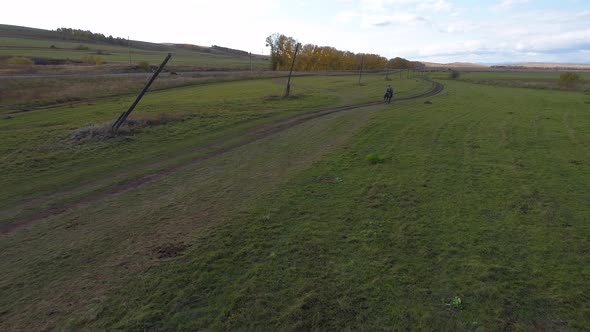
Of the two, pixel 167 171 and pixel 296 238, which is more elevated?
pixel 167 171

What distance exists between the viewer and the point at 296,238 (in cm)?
906

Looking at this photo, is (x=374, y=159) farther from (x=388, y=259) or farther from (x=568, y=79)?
(x=568, y=79)

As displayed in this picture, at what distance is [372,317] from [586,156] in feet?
61.2

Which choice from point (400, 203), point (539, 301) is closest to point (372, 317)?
point (539, 301)

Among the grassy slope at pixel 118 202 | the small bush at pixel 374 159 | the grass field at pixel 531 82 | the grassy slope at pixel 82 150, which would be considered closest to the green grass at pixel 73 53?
the grass field at pixel 531 82

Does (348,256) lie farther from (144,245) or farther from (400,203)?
(144,245)

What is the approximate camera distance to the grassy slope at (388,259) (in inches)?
251

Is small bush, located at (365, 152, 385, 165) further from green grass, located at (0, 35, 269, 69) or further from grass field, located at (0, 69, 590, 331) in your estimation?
green grass, located at (0, 35, 269, 69)

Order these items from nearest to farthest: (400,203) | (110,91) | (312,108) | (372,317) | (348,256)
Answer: (372,317) → (348,256) → (400,203) → (312,108) → (110,91)

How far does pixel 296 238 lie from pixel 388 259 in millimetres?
2445

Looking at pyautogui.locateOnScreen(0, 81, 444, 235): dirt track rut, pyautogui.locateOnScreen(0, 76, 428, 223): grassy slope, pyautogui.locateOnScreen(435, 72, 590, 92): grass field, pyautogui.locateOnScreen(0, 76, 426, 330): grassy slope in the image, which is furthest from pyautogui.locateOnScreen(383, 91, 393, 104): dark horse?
pyautogui.locateOnScreen(435, 72, 590, 92): grass field

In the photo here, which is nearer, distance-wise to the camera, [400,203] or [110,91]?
[400,203]

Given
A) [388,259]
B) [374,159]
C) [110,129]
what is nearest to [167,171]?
[110,129]

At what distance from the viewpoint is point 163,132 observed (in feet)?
71.1
